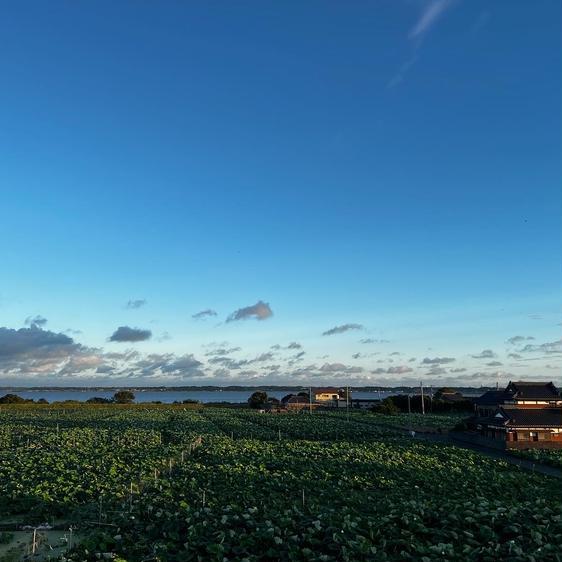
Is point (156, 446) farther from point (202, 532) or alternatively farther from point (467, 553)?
point (467, 553)

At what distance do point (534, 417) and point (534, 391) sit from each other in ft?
23.0

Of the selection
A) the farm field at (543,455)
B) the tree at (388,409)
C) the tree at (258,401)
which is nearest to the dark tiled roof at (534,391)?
the farm field at (543,455)

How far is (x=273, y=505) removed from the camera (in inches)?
687

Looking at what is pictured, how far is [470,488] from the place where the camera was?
21672 mm

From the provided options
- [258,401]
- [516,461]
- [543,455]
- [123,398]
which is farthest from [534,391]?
[123,398]

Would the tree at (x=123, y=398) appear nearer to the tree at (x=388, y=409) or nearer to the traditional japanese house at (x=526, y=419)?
the tree at (x=388, y=409)

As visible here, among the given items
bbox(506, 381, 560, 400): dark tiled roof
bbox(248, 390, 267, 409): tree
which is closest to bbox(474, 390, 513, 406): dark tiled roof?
bbox(506, 381, 560, 400): dark tiled roof

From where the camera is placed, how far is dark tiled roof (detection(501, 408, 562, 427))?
39.1m

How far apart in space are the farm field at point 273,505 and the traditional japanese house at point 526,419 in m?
8.22

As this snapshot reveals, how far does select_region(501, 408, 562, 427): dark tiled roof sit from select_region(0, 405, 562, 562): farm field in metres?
8.61

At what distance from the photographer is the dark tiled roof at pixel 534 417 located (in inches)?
1539

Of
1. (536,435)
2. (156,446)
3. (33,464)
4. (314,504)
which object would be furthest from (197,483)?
(536,435)

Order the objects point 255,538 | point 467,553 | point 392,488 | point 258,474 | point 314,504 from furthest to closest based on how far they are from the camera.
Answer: point 258,474
point 392,488
point 314,504
point 255,538
point 467,553

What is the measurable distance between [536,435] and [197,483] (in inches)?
1139
